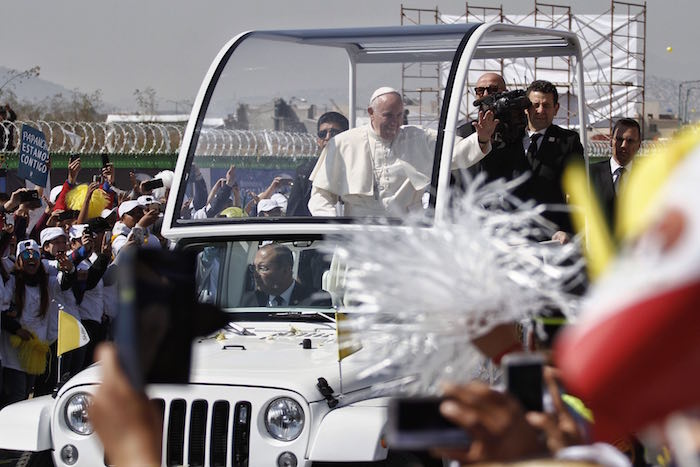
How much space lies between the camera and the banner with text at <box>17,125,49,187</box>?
12211mm

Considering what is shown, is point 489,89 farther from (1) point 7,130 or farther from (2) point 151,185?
(1) point 7,130

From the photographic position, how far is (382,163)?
20.6ft

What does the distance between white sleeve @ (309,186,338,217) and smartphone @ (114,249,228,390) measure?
14.5 feet

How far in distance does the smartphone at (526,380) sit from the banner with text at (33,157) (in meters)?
10.8

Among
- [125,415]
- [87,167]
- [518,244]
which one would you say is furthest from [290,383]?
[87,167]

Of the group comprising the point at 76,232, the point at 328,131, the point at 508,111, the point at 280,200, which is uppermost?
the point at 508,111

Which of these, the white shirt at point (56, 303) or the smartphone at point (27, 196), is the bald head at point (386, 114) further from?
the smartphone at point (27, 196)

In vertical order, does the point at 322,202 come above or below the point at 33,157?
below

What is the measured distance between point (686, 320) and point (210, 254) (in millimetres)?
5298

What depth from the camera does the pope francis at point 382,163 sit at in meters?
6.05

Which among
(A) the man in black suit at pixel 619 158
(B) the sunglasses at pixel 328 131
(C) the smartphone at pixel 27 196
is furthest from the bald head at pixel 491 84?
(C) the smartphone at pixel 27 196

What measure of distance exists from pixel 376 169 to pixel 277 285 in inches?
31.8

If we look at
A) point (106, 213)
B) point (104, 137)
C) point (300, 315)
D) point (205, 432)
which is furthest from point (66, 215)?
point (104, 137)

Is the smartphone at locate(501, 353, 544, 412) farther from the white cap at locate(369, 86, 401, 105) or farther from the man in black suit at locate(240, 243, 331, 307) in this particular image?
the white cap at locate(369, 86, 401, 105)
